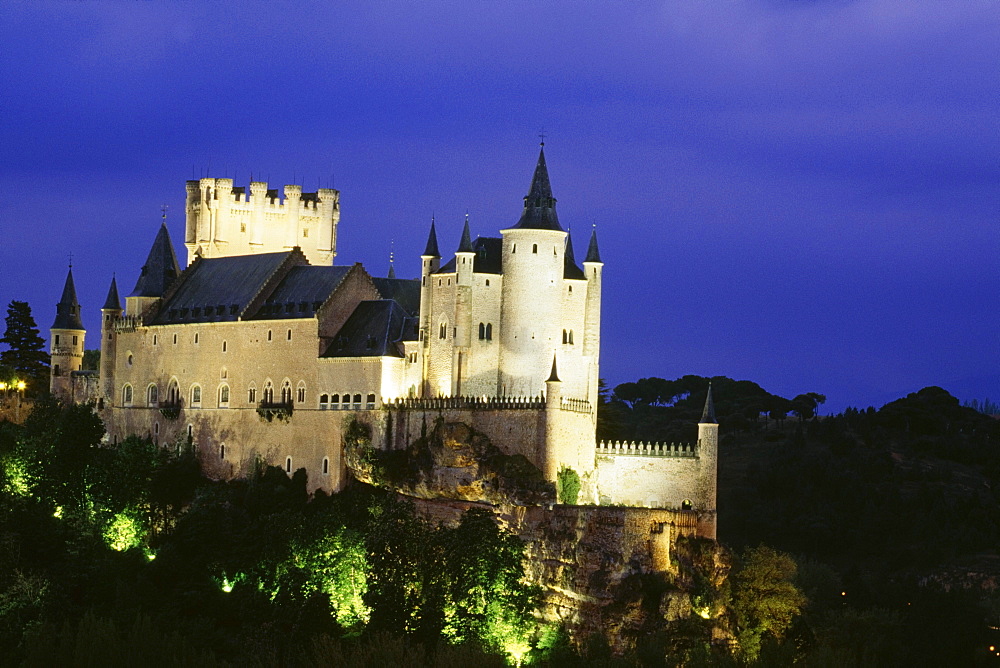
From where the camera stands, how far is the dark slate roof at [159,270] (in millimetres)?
108688

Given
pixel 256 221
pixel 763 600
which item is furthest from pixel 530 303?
pixel 256 221

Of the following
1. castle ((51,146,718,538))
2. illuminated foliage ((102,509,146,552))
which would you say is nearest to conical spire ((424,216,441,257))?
castle ((51,146,718,538))

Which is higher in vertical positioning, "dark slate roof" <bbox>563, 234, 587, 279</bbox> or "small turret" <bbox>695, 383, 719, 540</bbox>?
"dark slate roof" <bbox>563, 234, 587, 279</bbox>

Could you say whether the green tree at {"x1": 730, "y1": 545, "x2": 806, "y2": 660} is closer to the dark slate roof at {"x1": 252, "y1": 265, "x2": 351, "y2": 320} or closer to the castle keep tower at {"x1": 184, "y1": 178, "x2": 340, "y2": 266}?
the dark slate roof at {"x1": 252, "y1": 265, "x2": 351, "y2": 320}

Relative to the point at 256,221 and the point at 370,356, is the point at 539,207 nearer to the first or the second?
the point at 370,356

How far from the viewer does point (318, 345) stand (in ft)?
312

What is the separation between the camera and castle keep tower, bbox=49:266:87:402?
118875 mm

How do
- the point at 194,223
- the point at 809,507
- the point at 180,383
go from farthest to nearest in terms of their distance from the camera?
the point at 809,507 → the point at 194,223 → the point at 180,383

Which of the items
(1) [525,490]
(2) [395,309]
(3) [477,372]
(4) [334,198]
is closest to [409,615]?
(1) [525,490]

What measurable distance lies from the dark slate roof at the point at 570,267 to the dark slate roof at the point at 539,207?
1645mm

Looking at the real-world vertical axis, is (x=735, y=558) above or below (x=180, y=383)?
below

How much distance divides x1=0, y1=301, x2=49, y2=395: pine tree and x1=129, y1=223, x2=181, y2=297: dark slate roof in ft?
60.9

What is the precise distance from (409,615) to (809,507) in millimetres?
52437

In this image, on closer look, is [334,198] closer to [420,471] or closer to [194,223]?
[194,223]
